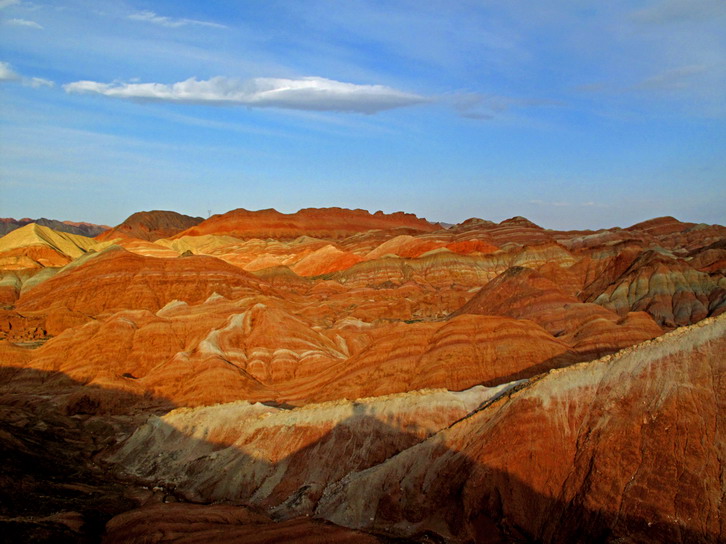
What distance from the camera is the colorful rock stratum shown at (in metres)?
16.9

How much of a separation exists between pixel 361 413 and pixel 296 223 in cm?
14680

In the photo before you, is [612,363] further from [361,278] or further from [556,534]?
[361,278]

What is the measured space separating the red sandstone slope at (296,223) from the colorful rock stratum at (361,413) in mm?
89169

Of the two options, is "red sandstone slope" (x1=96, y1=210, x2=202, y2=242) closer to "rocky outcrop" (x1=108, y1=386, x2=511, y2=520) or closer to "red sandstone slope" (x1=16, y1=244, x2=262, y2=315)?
"red sandstone slope" (x1=16, y1=244, x2=262, y2=315)

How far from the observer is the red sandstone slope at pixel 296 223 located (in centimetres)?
16412

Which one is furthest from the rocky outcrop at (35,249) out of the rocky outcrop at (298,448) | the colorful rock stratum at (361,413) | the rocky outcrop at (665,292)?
the rocky outcrop at (298,448)

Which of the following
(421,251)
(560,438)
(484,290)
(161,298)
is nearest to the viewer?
(560,438)

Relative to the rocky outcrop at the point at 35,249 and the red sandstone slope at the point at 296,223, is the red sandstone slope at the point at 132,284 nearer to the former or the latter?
the rocky outcrop at the point at 35,249

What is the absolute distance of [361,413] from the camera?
2459 centimetres

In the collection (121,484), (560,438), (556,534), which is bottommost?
(121,484)

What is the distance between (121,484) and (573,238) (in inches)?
3787

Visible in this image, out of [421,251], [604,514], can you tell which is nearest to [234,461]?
[604,514]

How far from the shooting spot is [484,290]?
56906 millimetres

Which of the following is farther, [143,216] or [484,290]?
[143,216]
